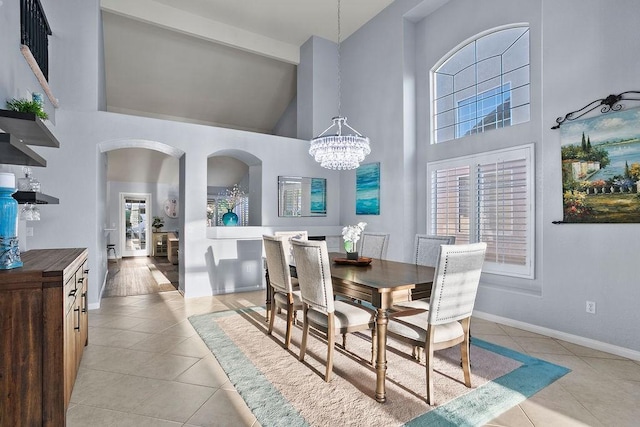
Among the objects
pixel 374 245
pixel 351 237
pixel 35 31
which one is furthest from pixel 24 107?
pixel 374 245

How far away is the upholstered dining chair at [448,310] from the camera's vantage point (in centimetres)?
220

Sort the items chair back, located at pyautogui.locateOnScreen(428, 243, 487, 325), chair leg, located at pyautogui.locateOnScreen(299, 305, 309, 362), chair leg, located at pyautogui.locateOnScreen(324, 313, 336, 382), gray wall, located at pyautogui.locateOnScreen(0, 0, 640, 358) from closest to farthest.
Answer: chair back, located at pyautogui.locateOnScreen(428, 243, 487, 325)
chair leg, located at pyautogui.locateOnScreen(324, 313, 336, 382)
chair leg, located at pyautogui.locateOnScreen(299, 305, 309, 362)
gray wall, located at pyautogui.locateOnScreen(0, 0, 640, 358)

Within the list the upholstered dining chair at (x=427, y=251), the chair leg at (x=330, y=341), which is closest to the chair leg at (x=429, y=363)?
the chair leg at (x=330, y=341)

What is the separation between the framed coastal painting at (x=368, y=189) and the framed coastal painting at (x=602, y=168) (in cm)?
267

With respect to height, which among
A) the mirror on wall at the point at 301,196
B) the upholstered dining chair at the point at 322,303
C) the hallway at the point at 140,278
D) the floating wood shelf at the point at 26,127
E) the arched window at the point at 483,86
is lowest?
the hallway at the point at 140,278

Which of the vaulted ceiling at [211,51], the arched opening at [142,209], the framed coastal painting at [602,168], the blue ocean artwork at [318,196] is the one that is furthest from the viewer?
the arched opening at [142,209]

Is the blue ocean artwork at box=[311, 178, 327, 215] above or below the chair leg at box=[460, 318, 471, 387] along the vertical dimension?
above

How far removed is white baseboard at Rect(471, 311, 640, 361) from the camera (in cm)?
298

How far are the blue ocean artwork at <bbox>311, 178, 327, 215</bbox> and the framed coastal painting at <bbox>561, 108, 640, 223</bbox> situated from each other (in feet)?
12.4

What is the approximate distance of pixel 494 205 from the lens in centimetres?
412

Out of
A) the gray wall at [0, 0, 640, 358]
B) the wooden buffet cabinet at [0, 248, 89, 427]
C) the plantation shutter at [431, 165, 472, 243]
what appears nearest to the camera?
the wooden buffet cabinet at [0, 248, 89, 427]

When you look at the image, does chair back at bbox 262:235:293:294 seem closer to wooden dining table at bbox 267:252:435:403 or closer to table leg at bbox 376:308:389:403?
wooden dining table at bbox 267:252:435:403

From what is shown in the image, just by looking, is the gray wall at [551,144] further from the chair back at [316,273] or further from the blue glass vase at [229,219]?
the blue glass vase at [229,219]

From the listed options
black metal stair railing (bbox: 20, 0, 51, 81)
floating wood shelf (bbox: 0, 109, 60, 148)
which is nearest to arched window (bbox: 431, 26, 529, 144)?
floating wood shelf (bbox: 0, 109, 60, 148)
